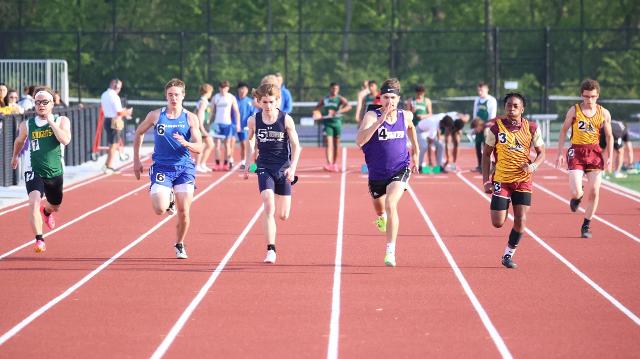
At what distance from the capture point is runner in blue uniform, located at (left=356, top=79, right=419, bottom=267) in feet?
45.2

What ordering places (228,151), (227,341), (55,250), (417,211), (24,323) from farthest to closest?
(228,151) < (417,211) < (55,250) < (24,323) < (227,341)

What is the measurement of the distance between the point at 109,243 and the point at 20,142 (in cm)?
184

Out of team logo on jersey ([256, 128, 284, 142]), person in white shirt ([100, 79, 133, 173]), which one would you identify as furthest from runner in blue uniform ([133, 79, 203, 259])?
person in white shirt ([100, 79, 133, 173])

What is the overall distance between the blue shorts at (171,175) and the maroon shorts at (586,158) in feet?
16.5

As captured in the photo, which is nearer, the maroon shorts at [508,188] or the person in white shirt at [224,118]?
the maroon shorts at [508,188]

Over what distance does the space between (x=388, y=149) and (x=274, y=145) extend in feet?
3.95

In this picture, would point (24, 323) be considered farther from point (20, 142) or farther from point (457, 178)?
point (457, 178)

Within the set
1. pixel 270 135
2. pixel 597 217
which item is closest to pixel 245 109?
pixel 597 217

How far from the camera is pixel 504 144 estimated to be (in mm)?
13852

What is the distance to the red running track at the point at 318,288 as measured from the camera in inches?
390

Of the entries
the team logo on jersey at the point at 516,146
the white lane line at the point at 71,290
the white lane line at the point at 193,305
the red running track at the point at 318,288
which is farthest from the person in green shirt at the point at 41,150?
the team logo on jersey at the point at 516,146

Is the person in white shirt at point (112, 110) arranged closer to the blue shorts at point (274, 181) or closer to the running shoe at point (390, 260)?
the blue shorts at point (274, 181)

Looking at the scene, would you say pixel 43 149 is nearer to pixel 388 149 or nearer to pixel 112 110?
pixel 388 149

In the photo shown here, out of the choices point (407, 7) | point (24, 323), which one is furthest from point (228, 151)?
point (407, 7)
